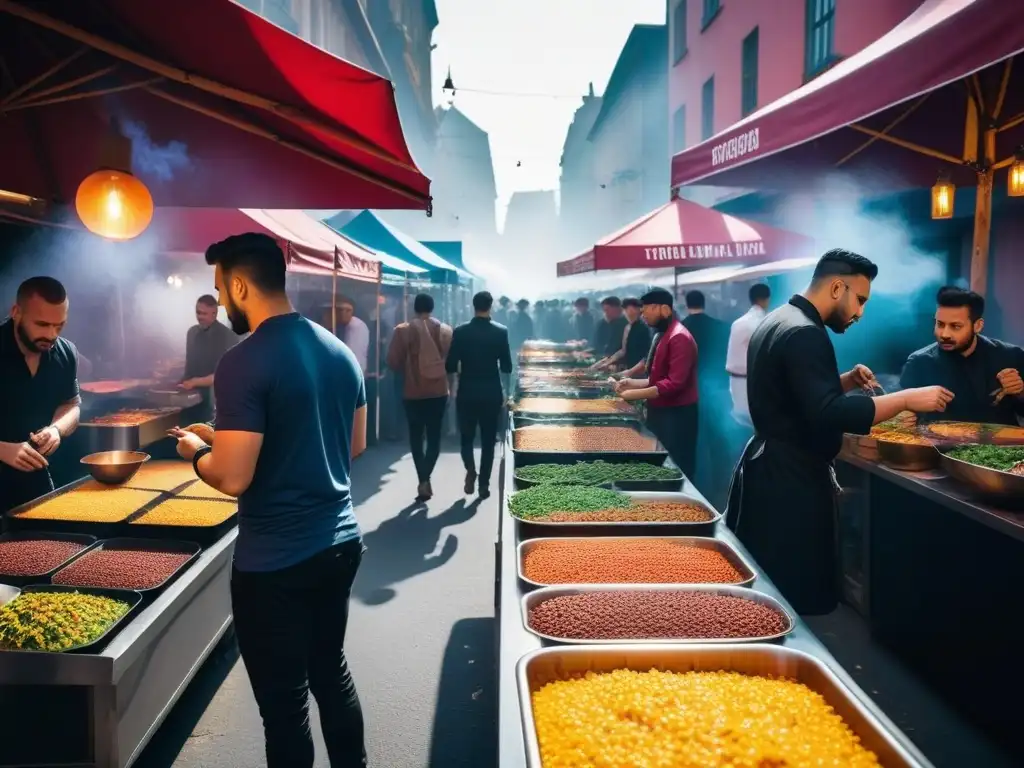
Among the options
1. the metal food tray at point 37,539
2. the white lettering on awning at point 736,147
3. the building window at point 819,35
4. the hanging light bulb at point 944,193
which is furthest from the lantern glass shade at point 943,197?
the building window at point 819,35

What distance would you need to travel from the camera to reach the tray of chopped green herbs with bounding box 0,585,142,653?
277cm

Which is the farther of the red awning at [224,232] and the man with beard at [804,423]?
the red awning at [224,232]

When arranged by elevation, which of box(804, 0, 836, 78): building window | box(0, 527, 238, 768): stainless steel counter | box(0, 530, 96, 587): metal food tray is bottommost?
box(0, 527, 238, 768): stainless steel counter

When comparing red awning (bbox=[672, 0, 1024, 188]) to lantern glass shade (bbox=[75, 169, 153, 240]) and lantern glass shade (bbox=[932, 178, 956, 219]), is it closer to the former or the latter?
lantern glass shade (bbox=[932, 178, 956, 219])

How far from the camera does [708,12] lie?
18.0m

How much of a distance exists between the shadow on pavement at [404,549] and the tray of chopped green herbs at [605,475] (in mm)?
1614

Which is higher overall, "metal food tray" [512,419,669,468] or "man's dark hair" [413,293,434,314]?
"man's dark hair" [413,293,434,314]

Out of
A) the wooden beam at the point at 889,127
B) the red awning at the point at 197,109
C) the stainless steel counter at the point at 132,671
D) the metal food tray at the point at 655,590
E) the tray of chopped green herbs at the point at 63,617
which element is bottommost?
the stainless steel counter at the point at 132,671

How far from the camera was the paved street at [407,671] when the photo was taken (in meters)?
3.47

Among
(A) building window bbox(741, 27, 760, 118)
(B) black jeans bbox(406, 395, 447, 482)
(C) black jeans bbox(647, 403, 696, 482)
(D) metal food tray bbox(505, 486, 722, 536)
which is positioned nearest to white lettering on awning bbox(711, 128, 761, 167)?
(D) metal food tray bbox(505, 486, 722, 536)

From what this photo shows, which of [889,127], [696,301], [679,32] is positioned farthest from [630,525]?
[679,32]

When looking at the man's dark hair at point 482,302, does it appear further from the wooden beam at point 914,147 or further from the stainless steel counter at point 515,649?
the stainless steel counter at point 515,649

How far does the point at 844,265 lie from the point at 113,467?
13.1ft

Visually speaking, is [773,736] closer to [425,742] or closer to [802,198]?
[425,742]
